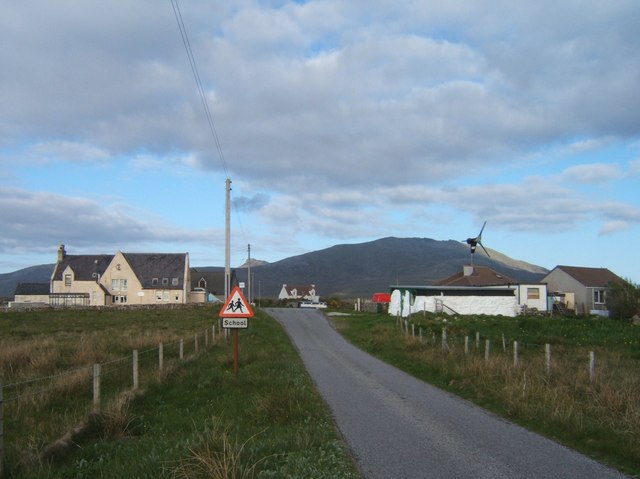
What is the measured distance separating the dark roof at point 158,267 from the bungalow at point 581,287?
5057 centimetres

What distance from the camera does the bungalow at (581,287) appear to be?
6669cm

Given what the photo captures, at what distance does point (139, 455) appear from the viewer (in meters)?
7.73

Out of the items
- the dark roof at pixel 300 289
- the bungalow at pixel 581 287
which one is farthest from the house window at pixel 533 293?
the dark roof at pixel 300 289

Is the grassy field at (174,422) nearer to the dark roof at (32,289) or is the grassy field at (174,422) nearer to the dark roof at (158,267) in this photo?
the dark roof at (158,267)

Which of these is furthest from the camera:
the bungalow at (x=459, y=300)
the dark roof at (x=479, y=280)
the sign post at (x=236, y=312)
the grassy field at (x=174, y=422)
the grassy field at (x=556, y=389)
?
the dark roof at (x=479, y=280)

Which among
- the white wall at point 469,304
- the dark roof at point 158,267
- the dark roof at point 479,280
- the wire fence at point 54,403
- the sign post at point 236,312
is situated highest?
the dark roof at point 158,267

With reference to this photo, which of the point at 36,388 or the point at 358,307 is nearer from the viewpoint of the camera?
the point at 36,388

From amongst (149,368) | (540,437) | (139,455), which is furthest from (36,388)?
(540,437)

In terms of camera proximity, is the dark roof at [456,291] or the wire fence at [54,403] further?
the dark roof at [456,291]

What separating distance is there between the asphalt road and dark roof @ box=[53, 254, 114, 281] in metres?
75.0

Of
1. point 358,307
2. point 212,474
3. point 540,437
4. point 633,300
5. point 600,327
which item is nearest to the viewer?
point 212,474

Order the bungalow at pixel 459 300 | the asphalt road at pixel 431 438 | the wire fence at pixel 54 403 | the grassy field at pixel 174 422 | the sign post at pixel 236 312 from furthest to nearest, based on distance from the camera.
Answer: the bungalow at pixel 459 300 < the sign post at pixel 236 312 < the wire fence at pixel 54 403 < the asphalt road at pixel 431 438 < the grassy field at pixel 174 422

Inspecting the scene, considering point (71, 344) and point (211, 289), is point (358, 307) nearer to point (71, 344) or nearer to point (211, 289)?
point (211, 289)

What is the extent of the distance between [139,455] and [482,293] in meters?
50.8
